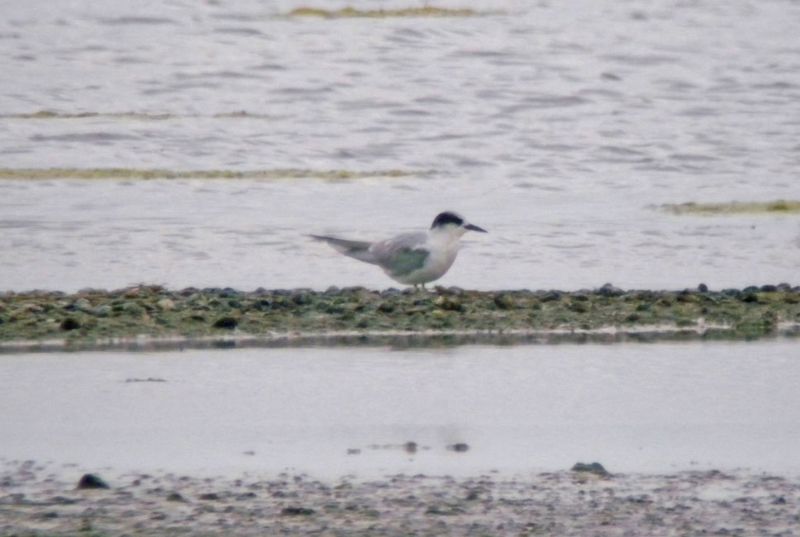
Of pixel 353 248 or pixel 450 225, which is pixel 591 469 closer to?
pixel 450 225

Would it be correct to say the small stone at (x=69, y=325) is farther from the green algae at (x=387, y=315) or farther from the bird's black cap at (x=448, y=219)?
the bird's black cap at (x=448, y=219)

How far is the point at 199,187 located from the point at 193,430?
11.2 metres

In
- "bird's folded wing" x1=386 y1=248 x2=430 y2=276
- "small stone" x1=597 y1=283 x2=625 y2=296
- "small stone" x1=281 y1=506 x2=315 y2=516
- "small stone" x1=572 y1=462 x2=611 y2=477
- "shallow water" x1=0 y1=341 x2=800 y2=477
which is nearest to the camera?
"small stone" x1=281 y1=506 x2=315 y2=516

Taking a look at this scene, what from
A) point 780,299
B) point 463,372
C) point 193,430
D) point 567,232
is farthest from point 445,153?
point 193,430

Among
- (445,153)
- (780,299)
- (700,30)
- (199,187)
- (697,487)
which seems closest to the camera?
(697,487)

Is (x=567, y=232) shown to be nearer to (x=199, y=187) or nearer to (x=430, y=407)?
(x=199, y=187)

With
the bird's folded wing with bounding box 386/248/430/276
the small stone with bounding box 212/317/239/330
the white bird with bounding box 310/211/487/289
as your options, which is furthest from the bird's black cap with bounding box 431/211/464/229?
the small stone with bounding box 212/317/239/330

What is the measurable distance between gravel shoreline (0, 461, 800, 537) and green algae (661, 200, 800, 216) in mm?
10209

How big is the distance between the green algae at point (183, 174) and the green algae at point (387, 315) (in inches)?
314

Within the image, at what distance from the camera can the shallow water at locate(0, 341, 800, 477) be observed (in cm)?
755

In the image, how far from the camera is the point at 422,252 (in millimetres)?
12461

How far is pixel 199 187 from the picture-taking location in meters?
19.2

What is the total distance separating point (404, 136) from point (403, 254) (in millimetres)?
10485

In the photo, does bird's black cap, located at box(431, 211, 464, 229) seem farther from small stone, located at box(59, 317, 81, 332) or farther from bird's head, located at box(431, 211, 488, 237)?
small stone, located at box(59, 317, 81, 332)
